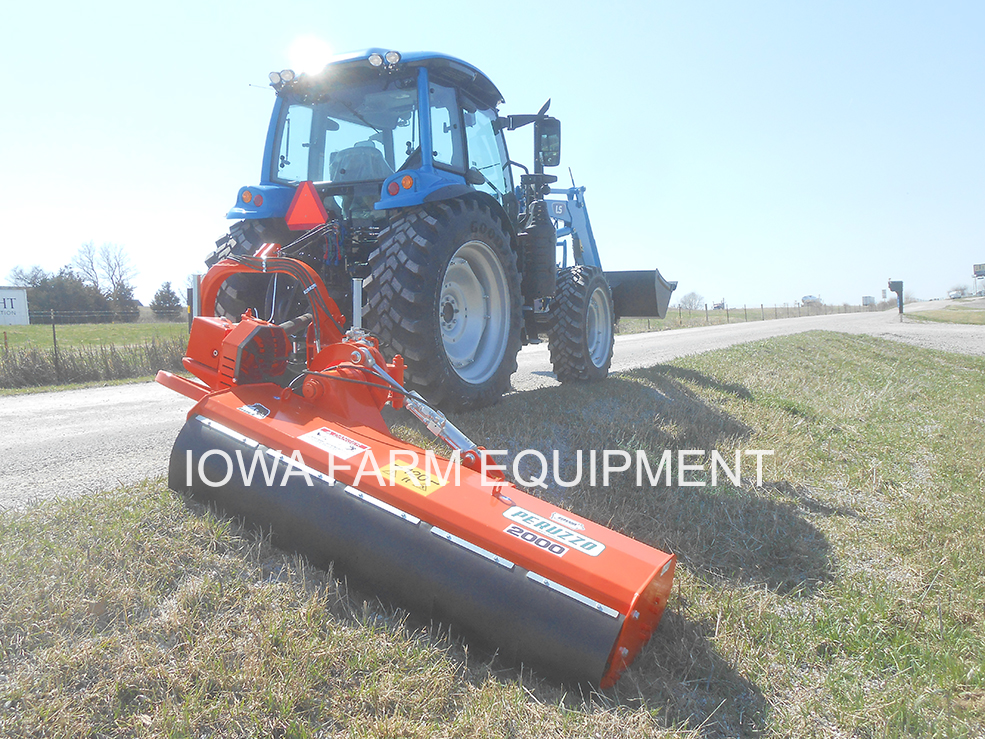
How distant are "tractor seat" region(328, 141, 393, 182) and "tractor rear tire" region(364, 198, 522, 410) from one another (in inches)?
30.0

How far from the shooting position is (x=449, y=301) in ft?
14.0

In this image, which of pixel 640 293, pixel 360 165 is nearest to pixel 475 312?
pixel 360 165

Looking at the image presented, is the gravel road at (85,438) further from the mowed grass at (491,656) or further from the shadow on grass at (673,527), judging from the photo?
the shadow on grass at (673,527)

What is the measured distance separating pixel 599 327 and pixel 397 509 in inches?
189

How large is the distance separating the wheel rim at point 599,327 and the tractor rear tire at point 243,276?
3248 mm

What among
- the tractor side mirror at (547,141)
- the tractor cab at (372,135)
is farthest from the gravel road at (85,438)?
the tractor side mirror at (547,141)

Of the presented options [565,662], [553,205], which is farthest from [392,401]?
[553,205]

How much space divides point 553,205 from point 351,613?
6081mm

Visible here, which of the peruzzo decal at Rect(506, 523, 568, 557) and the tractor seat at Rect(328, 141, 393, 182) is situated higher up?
the tractor seat at Rect(328, 141, 393, 182)

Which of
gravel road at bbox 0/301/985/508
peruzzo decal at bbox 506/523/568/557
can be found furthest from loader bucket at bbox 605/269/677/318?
peruzzo decal at bbox 506/523/568/557

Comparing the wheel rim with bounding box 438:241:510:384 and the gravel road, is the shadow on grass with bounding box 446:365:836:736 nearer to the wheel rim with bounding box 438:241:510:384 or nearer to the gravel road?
the wheel rim with bounding box 438:241:510:384

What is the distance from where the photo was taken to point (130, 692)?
1811 mm

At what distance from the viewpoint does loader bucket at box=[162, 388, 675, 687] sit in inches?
78.6

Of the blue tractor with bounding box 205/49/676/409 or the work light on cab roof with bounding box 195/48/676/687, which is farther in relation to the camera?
the blue tractor with bounding box 205/49/676/409
